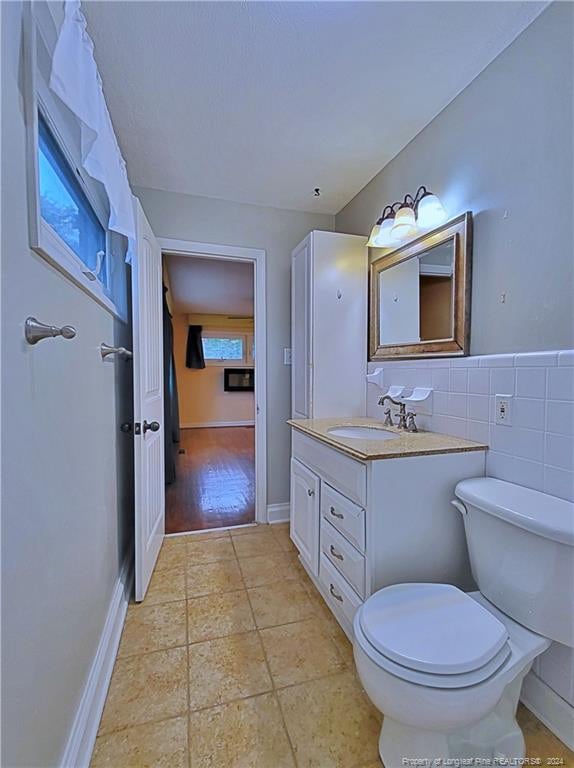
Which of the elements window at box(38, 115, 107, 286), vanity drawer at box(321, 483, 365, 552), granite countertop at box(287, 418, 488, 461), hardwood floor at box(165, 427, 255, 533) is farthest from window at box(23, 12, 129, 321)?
hardwood floor at box(165, 427, 255, 533)

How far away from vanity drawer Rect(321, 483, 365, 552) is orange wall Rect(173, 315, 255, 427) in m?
5.73

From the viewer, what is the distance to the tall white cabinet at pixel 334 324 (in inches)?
90.7

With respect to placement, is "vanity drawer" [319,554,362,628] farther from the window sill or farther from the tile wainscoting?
the window sill

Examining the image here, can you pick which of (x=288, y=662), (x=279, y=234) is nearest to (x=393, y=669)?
(x=288, y=662)

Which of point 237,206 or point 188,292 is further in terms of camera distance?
point 188,292

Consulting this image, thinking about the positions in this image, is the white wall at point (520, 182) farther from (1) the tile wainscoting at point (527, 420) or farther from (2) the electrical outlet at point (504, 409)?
(2) the electrical outlet at point (504, 409)

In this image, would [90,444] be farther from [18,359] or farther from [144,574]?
[144,574]

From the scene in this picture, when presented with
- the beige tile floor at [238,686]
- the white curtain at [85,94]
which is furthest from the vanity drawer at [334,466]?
the white curtain at [85,94]

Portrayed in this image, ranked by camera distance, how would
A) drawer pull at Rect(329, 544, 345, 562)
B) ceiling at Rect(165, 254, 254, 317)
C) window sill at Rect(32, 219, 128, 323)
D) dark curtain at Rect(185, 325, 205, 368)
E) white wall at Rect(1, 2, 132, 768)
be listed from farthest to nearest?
dark curtain at Rect(185, 325, 205, 368) → ceiling at Rect(165, 254, 254, 317) → drawer pull at Rect(329, 544, 345, 562) → window sill at Rect(32, 219, 128, 323) → white wall at Rect(1, 2, 132, 768)

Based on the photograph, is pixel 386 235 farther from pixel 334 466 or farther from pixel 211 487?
pixel 211 487

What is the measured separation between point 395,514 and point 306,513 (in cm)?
70

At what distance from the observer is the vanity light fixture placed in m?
1.69

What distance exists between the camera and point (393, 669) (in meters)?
0.91

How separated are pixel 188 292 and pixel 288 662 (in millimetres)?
4752
